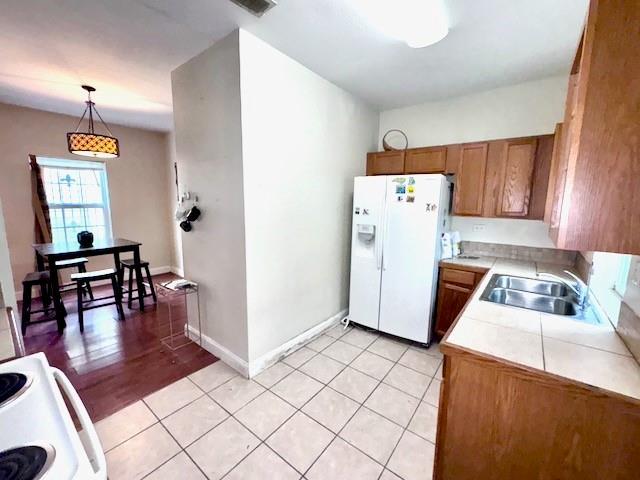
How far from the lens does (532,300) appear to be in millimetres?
1910

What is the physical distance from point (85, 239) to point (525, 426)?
4.23 metres

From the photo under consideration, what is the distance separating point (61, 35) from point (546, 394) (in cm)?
349

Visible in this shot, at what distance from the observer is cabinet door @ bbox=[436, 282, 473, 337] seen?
100 inches

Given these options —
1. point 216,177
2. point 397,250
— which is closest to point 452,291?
point 397,250

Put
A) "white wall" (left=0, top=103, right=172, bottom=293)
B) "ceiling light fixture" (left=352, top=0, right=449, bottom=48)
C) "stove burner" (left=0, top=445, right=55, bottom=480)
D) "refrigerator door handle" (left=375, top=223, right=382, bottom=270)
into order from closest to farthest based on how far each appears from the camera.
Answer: "stove burner" (left=0, top=445, right=55, bottom=480) → "ceiling light fixture" (left=352, top=0, right=449, bottom=48) → "refrigerator door handle" (left=375, top=223, right=382, bottom=270) → "white wall" (left=0, top=103, right=172, bottom=293)

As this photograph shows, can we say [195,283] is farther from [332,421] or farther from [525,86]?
[525,86]

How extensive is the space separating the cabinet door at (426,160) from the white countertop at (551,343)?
67.1 inches

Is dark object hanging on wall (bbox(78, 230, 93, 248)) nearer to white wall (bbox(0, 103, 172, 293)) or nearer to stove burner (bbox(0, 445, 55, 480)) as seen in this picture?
white wall (bbox(0, 103, 172, 293))

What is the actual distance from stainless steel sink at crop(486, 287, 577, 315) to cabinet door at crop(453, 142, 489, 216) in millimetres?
979

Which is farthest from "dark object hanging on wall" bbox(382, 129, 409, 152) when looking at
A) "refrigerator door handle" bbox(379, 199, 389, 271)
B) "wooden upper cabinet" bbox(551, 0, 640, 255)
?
"wooden upper cabinet" bbox(551, 0, 640, 255)

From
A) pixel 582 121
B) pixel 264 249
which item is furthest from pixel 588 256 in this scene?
pixel 264 249

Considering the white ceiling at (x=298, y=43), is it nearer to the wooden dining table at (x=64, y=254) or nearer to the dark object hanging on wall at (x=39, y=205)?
the dark object hanging on wall at (x=39, y=205)

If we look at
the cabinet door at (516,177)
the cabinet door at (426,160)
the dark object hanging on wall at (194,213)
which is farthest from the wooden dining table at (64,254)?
the cabinet door at (516,177)

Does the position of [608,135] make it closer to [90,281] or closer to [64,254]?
[64,254]
